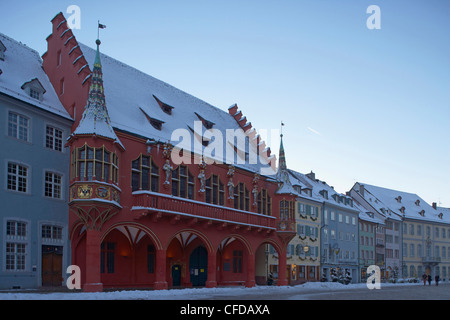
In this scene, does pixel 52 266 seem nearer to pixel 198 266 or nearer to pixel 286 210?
pixel 198 266

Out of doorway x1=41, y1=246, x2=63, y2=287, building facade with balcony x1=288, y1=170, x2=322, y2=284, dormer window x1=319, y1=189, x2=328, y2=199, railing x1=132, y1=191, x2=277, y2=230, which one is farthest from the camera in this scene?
dormer window x1=319, y1=189, x2=328, y2=199

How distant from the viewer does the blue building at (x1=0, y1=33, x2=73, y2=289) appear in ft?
101

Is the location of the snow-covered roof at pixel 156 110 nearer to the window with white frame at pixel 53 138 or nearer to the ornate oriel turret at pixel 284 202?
the ornate oriel turret at pixel 284 202

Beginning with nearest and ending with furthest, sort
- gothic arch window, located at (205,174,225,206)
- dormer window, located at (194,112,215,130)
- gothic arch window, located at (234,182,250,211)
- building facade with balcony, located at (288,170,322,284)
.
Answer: gothic arch window, located at (205,174,225,206), gothic arch window, located at (234,182,250,211), dormer window, located at (194,112,215,130), building facade with balcony, located at (288,170,322,284)

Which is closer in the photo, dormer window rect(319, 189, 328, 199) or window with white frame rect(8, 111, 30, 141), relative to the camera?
window with white frame rect(8, 111, 30, 141)

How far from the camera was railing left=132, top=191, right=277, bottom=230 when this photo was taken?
34.9 m

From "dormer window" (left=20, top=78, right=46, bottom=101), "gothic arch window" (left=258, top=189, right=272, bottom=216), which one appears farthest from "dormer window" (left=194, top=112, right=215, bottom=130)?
"dormer window" (left=20, top=78, right=46, bottom=101)

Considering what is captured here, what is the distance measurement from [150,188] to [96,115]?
653cm

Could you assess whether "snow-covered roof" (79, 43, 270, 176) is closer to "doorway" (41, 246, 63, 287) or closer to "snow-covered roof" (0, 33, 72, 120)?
"snow-covered roof" (0, 33, 72, 120)

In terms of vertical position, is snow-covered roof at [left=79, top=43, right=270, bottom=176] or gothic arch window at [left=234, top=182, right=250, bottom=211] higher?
snow-covered roof at [left=79, top=43, right=270, bottom=176]

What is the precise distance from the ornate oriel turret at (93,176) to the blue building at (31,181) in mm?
1597

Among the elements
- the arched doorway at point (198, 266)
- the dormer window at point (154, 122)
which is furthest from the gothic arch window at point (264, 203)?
the dormer window at point (154, 122)

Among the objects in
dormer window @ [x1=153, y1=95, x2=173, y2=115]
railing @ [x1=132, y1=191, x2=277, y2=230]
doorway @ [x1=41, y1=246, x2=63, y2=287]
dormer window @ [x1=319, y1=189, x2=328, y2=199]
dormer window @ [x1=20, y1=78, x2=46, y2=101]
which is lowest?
doorway @ [x1=41, y1=246, x2=63, y2=287]
